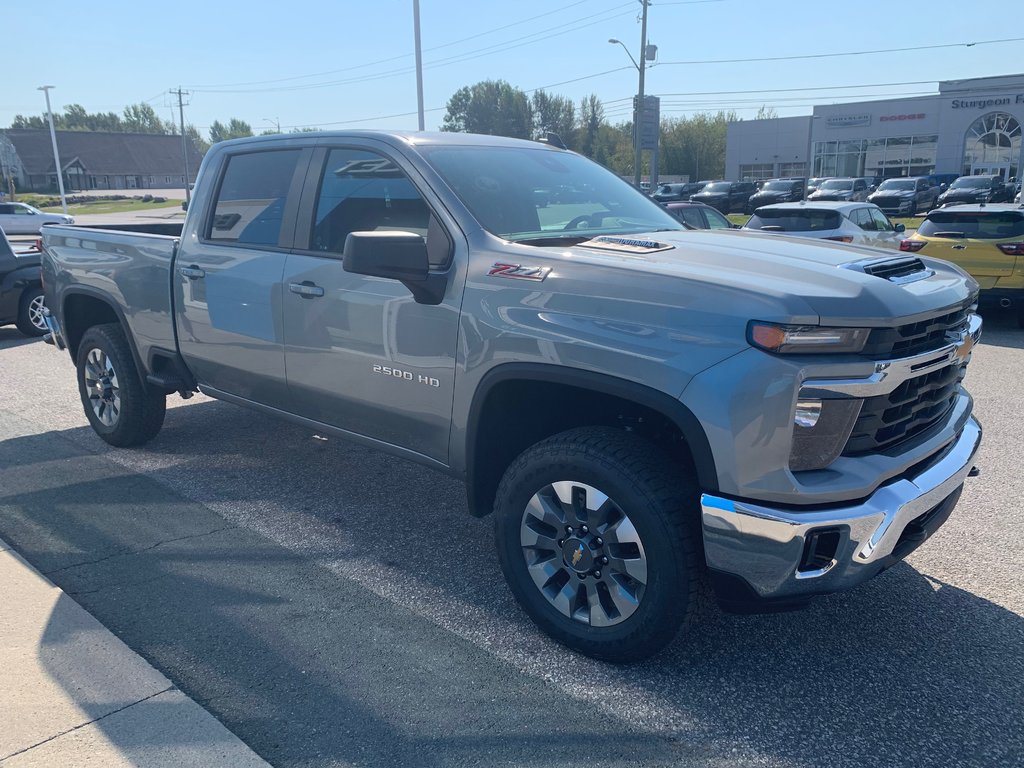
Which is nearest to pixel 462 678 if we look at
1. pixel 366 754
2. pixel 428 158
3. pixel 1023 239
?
pixel 366 754

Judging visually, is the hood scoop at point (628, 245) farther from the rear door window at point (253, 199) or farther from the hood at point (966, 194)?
the hood at point (966, 194)

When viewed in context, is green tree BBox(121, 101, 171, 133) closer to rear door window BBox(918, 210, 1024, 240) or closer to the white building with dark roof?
the white building with dark roof

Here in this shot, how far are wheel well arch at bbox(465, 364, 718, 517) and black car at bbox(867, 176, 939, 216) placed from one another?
35096 mm

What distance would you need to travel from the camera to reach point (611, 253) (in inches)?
127

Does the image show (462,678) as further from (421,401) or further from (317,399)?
(317,399)

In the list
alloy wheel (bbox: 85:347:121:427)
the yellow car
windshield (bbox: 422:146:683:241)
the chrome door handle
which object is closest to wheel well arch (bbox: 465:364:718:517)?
windshield (bbox: 422:146:683:241)

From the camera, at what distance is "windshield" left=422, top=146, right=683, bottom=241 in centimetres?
372

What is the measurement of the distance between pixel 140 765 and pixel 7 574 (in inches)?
71.1

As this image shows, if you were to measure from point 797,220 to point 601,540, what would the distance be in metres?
9.54

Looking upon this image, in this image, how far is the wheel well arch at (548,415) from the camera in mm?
2854

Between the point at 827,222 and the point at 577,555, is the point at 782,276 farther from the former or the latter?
the point at 827,222

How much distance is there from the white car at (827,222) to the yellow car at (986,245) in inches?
29.6

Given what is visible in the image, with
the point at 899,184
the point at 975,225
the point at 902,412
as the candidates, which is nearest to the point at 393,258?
the point at 902,412

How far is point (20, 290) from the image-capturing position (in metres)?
10.5
